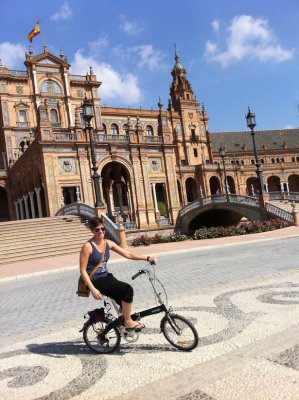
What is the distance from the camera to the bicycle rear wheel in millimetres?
5051

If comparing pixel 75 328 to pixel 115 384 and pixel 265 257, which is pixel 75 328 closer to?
pixel 115 384

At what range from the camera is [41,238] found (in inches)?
915

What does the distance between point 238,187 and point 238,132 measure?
2046 cm

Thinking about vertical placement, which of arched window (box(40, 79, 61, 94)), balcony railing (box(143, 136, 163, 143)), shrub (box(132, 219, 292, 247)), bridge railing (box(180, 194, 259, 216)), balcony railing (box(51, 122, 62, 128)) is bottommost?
shrub (box(132, 219, 292, 247))

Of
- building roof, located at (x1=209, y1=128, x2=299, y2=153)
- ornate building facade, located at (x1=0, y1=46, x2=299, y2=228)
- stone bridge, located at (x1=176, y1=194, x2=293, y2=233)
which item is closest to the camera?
stone bridge, located at (x1=176, y1=194, x2=293, y2=233)

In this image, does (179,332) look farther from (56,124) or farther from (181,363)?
(56,124)

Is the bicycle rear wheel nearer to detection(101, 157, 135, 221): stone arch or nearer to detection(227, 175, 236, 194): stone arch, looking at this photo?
detection(101, 157, 135, 221): stone arch

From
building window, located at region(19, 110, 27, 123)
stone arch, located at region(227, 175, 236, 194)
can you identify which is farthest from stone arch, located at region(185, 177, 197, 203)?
building window, located at region(19, 110, 27, 123)

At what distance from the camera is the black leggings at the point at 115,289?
491cm

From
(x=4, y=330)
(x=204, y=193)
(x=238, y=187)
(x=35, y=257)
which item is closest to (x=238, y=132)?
(x=238, y=187)

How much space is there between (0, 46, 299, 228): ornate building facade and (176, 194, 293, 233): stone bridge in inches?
78.3

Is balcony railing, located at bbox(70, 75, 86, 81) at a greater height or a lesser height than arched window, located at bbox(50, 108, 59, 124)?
greater

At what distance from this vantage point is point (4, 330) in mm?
6797

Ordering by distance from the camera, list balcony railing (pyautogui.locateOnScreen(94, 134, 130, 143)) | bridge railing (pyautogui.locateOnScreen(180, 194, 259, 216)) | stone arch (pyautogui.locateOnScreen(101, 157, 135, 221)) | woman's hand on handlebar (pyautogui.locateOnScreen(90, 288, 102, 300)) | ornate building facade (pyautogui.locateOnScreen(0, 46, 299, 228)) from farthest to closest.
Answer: stone arch (pyautogui.locateOnScreen(101, 157, 135, 221)) < balcony railing (pyautogui.locateOnScreen(94, 134, 130, 143)) < ornate building facade (pyautogui.locateOnScreen(0, 46, 299, 228)) < bridge railing (pyautogui.locateOnScreen(180, 194, 259, 216)) < woman's hand on handlebar (pyautogui.locateOnScreen(90, 288, 102, 300))
